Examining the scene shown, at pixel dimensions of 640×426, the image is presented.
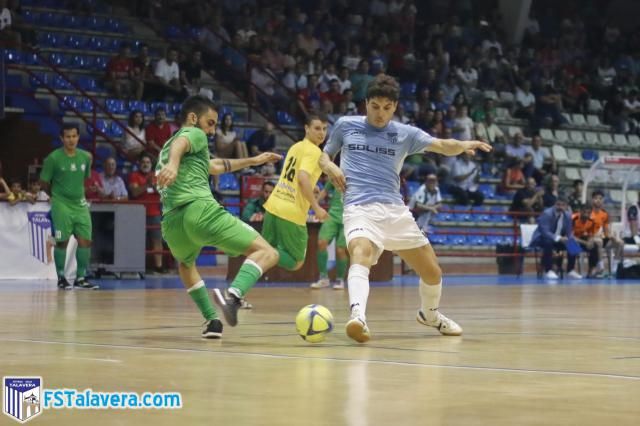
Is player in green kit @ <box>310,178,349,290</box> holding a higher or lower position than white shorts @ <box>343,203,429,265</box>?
→ lower

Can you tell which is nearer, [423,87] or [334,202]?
[334,202]

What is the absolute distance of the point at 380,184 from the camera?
9.23 meters

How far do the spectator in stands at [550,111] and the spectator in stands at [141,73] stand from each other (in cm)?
1260

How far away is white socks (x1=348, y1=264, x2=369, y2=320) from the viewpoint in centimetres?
856

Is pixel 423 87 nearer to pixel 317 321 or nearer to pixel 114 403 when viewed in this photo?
pixel 317 321

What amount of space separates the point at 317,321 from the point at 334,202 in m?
10.4

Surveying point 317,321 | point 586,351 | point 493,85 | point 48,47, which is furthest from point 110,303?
point 493,85

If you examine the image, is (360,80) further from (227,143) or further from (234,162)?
(234,162)

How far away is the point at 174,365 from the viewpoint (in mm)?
6816

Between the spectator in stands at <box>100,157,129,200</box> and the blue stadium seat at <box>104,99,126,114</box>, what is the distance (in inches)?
128

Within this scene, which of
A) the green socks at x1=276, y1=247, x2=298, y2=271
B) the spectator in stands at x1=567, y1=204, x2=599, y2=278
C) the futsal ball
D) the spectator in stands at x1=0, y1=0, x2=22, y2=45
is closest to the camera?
the futsal ball

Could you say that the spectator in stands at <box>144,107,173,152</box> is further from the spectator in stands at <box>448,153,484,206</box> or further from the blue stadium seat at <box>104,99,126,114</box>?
the spectator in stands at <box>448,153,484,206</box>

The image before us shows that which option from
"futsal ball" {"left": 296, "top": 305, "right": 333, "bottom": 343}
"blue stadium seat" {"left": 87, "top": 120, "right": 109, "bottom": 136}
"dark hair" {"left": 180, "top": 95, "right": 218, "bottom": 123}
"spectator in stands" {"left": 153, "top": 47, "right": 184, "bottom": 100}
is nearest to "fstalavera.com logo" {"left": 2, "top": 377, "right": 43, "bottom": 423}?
"futsal ball" {"left": 296, "top": 305, "right": 333, "bottom": 343}

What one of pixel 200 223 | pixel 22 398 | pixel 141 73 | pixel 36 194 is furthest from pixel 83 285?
pixel 22 398
